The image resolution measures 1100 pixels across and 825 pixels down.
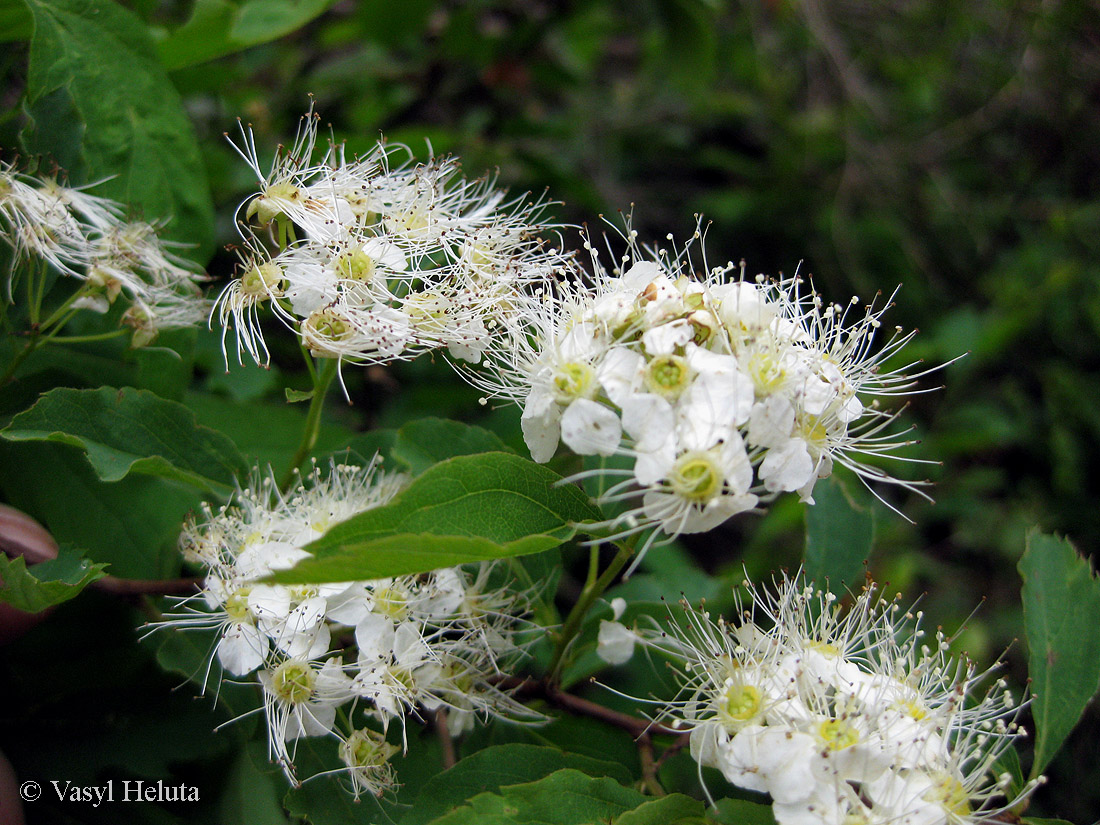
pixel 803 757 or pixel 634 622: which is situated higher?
pixel 803 757

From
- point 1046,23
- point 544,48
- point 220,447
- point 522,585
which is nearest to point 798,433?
point 522,585

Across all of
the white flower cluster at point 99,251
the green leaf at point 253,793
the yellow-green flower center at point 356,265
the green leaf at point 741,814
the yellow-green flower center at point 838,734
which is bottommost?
the green leaf at point 253,793

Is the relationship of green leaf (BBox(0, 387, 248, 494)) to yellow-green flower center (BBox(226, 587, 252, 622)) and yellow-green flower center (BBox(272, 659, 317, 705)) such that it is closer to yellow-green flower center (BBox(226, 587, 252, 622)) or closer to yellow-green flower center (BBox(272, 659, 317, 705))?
yellow-green flower center (BBox(226, 587, 252, 622))

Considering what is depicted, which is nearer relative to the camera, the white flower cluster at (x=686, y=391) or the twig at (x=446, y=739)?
the white flower cluster at (x=686, y=391)

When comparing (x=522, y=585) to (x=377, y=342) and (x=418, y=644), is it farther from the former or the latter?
(x=377, y=342)

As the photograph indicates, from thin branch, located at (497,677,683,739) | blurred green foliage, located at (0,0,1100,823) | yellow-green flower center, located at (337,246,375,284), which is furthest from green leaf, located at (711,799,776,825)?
blurred green foliage, located at (0,0,1100,823)

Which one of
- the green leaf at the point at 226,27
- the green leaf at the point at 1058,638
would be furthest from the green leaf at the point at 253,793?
the green leaf at the point at 226,27

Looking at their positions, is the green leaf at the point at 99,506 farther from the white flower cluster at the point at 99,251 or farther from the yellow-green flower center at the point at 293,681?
the yellow-green flower center at the point at 293,681
